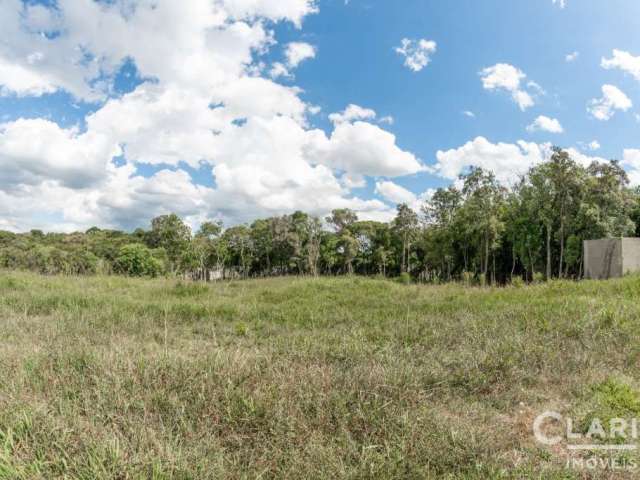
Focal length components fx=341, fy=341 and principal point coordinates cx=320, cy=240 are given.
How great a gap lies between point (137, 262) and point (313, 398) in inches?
1481

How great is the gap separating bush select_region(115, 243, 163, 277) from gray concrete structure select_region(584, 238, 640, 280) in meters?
35.5

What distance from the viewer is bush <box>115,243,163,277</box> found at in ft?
114

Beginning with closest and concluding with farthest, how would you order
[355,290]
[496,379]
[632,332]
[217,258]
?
[496,379] < [632,332] < [355,290] < [217,258]

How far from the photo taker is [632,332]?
15.9 ft

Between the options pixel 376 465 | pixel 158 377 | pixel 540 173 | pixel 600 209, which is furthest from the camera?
pixel 540 173

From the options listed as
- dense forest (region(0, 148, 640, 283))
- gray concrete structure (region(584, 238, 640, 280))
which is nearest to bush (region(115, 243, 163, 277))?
dense forest (region(0, 148, 640, 283))

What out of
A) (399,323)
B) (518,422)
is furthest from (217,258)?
(518,422)

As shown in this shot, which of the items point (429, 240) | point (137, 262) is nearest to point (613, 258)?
point (429, 240)

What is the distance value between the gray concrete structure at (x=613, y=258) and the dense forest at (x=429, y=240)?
1.08 metres

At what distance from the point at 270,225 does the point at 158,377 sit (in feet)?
146

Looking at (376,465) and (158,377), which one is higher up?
(158,377)

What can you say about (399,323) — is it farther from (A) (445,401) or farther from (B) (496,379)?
(A) (445,401)

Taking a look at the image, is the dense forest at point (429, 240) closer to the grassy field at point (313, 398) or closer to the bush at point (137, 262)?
the bush at point (137, 262)

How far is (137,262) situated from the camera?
116ft
